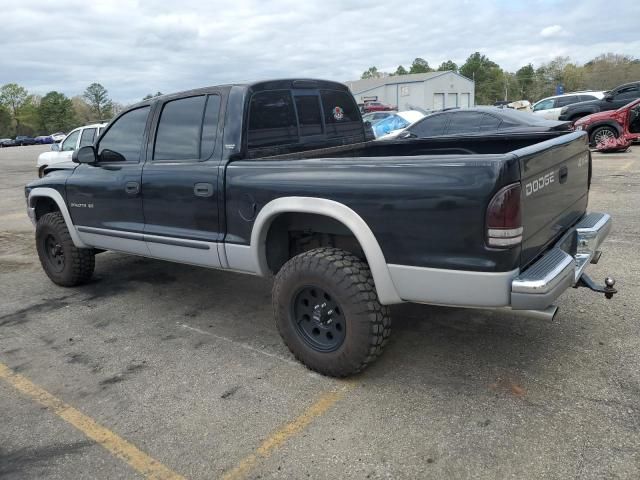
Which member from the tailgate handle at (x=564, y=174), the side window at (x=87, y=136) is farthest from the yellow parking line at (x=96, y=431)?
the side window at (x=87, y=136)

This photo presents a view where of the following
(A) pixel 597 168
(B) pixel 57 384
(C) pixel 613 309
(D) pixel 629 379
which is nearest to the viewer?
(D) pixel 629 379

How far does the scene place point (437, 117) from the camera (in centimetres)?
1052

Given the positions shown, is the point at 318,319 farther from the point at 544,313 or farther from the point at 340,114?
the point at 340,114

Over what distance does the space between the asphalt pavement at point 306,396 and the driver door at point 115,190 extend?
696 mm

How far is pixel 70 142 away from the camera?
14.2m

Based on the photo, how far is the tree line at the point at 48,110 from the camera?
96.8m

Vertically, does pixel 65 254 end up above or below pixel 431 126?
below

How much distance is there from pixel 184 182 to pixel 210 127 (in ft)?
1.49

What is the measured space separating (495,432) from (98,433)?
215 cm

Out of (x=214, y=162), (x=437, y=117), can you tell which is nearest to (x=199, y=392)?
(x=214, y=162)

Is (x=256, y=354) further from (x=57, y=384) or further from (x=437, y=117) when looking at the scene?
(x=437, y=117)

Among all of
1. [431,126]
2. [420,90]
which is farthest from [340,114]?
[420,90]

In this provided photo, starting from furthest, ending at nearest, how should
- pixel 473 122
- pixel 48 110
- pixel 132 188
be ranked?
pixel 48 110, pixel 473 122, pixel 132 188

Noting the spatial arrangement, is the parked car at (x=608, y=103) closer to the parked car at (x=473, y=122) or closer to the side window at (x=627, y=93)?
the side window at (x=627, y=93)
